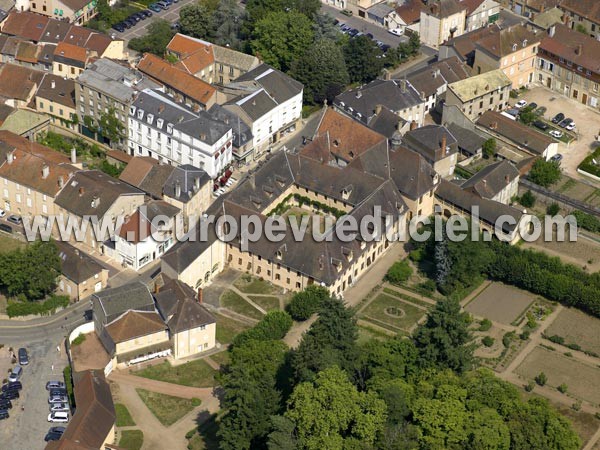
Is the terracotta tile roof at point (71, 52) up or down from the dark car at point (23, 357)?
up

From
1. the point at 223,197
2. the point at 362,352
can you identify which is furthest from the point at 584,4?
the point at 362,352

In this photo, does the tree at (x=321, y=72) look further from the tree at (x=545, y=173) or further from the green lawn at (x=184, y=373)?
the green lawn at (x=184, y=373)

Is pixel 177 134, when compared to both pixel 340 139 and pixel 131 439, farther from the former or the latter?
pixel 131 439

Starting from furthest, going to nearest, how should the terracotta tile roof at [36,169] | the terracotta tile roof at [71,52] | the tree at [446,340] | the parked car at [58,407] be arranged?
the terracotta tile roof at [71,52] < the terracotta tile roof at [36,169] < the parked car at [58,407] < the tree at [446,340]

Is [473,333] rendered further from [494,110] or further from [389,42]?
[389,42]

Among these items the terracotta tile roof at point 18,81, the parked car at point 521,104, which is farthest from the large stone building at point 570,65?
the terracotta tile roof at point 18,81

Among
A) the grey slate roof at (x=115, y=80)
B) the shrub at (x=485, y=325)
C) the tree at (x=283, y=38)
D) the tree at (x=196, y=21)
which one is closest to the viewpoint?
the shrub at (x=485, y=325)

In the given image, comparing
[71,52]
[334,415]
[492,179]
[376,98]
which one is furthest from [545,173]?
[71,52]

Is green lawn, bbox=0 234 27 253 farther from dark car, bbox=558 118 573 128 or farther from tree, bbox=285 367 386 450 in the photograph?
dark car, bbox=558 118 573 128
